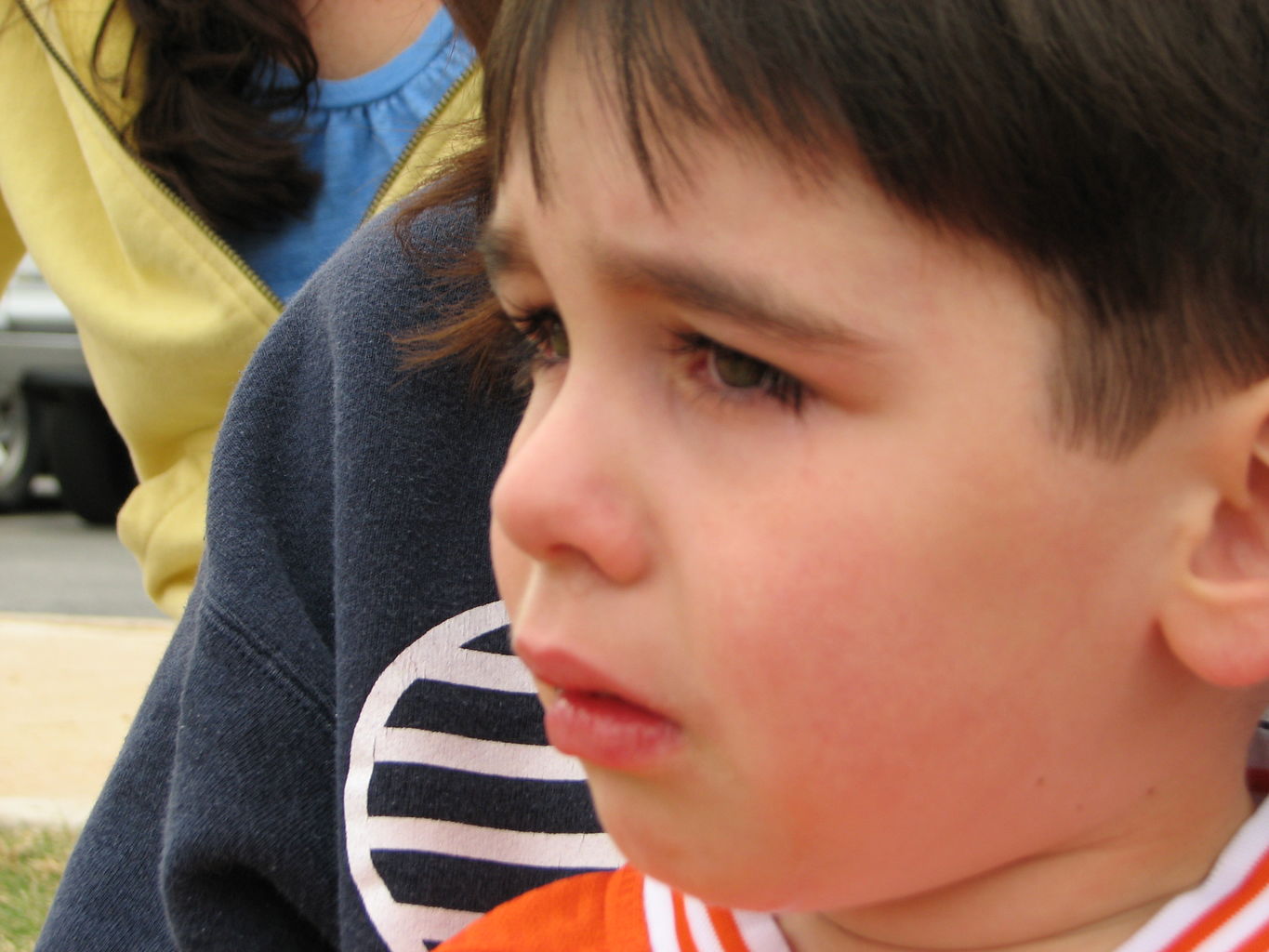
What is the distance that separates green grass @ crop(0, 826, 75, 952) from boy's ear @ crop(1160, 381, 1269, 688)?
7.99ft

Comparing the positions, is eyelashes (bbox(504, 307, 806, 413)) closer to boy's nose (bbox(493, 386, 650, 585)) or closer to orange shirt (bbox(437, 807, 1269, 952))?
boy's nose (bbox(493, 386, 650, 585))

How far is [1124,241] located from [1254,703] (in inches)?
14.7

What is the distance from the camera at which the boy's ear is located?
3.00 ft

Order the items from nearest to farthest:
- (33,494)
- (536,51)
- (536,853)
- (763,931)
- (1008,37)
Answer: (1008,37)
(536,51)
(763,931)
(536,853)
(33,494)

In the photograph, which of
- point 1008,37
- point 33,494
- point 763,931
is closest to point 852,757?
point 763,931

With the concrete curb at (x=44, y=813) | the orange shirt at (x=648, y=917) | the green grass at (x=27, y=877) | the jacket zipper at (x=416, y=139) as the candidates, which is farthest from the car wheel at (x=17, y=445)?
the orange shirt at (x=648, y=917)

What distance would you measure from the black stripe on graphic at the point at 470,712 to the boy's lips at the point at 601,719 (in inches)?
14.3

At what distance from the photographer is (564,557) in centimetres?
95

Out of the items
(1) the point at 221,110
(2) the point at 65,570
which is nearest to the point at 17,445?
(2) the point at 65,570

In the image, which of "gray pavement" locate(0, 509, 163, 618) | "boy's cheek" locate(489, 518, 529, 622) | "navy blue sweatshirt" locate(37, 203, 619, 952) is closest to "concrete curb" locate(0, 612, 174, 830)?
"gray pavement" locate(0, 509, 163, 618)

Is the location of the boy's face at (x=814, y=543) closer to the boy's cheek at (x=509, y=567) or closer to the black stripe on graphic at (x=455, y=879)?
the boy's cheek at (x=509, y=567)

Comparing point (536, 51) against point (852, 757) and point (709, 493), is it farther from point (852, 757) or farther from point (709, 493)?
point (852, 757)

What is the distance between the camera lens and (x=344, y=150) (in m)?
2.23

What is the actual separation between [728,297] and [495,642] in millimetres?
Answer: 567
